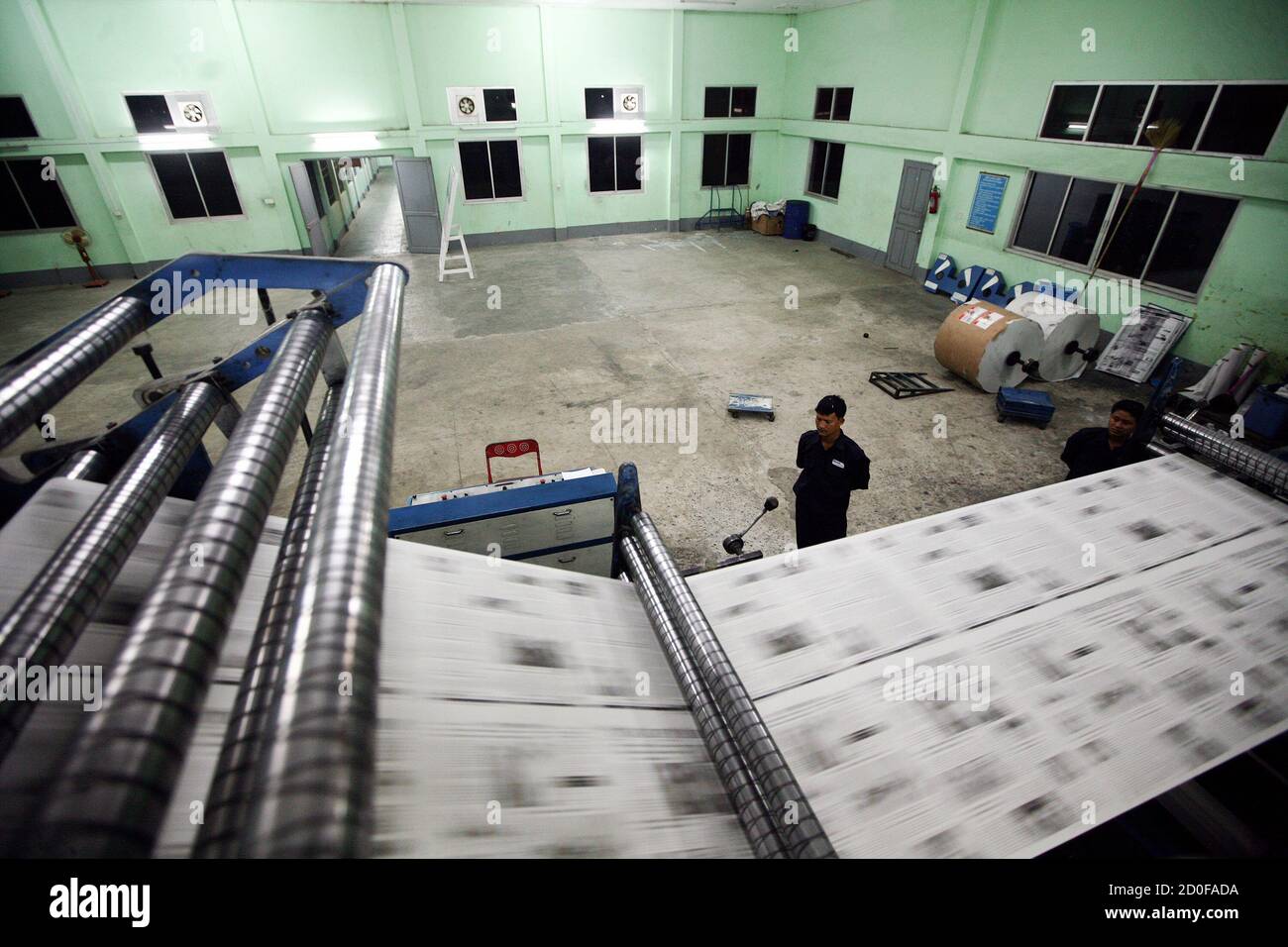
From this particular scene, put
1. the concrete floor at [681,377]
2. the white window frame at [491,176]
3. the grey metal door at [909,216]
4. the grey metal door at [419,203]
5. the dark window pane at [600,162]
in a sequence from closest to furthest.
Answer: the concrete floor at [681,377] < the grey metal door at [909,216] < the grey metal door at [419,203] < the white window frame at [491,176] < the dark window pane at [600,162]

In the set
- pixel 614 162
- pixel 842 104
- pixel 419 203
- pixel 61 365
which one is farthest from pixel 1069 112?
pixel 419 203

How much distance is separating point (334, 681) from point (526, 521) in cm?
286

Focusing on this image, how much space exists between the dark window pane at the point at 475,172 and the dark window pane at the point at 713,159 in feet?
18.5

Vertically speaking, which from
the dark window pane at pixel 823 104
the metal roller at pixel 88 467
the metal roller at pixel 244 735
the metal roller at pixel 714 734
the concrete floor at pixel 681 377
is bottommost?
the concrete floor at pixel 681 377

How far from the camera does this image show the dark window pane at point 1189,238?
24.8 feet

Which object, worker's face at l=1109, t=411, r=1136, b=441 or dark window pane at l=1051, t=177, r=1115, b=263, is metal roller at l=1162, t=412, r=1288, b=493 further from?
dark window pane at l=1051, t=177, r=1115, b=263

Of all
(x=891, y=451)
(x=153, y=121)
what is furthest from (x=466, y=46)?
(x=891, y=451)

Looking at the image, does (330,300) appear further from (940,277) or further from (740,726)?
(940,277)

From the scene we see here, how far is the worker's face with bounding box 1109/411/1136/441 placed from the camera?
12.6ft

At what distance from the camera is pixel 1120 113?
802cm

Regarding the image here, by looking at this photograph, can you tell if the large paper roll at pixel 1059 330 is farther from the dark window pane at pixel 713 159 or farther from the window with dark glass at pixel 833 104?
the dark window pane at pixel 713 159

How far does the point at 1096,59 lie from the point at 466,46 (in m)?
11.6

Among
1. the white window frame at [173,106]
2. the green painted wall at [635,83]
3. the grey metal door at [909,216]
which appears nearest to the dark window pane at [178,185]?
the green painted wall at [635,83]

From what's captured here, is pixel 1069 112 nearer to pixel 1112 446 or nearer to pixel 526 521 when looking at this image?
pixel 1112 446
